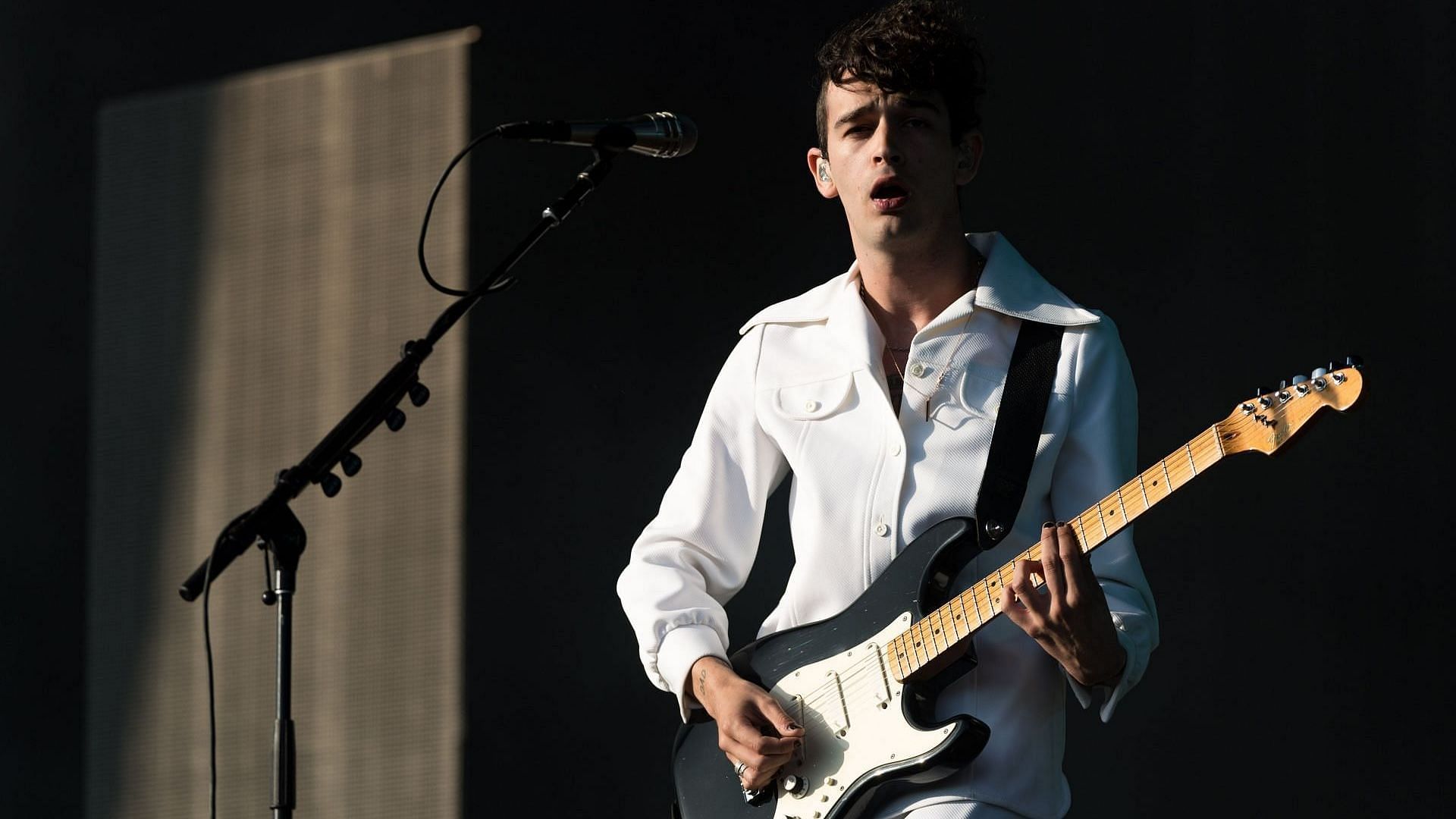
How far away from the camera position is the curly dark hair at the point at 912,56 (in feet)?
7.63

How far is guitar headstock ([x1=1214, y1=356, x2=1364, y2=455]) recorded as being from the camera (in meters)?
1.91

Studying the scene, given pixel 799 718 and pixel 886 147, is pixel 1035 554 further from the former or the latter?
pixel 886 147

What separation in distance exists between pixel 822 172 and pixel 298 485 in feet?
3.12

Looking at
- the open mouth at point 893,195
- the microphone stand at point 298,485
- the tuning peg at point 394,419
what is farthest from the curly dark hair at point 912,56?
the tuning peg at point 394,419

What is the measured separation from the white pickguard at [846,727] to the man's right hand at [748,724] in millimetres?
30

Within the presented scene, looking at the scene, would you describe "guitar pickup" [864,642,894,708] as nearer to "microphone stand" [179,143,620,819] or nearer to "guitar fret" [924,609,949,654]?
"guitar fret" [924,609,949,654]

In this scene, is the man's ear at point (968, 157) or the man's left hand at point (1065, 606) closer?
the man's left hand at point (1065, 606)

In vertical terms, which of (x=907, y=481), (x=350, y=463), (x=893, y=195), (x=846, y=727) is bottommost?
(x=846, y=727)

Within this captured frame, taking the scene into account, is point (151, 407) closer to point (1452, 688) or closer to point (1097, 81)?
point (1097, 81)

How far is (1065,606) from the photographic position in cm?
188

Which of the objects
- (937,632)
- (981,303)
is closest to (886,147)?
(981,303)

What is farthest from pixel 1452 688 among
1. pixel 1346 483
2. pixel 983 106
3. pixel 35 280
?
pixel 35 280

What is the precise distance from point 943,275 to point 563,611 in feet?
5.05

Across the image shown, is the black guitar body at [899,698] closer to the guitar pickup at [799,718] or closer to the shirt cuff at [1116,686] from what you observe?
the guitar pickup at [799,718]
